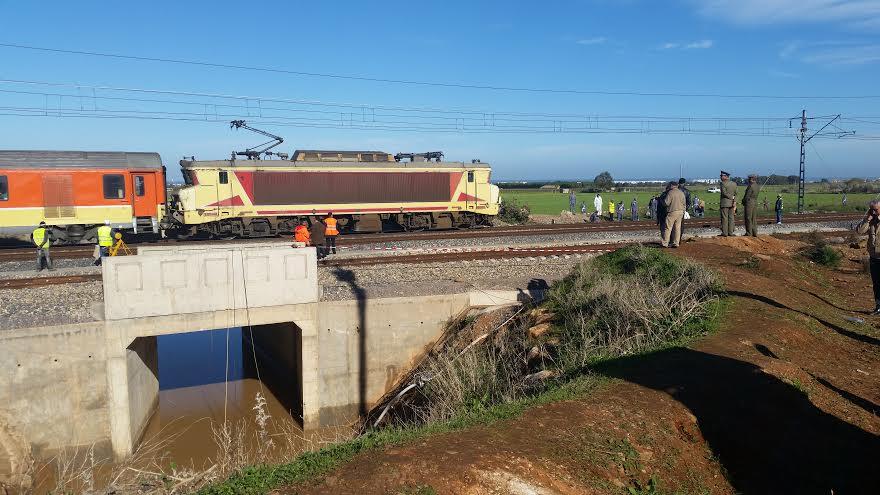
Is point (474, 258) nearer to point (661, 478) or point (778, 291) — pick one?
point (778, 291)

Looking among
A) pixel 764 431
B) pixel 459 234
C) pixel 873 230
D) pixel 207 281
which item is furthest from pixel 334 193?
pixel 764 431

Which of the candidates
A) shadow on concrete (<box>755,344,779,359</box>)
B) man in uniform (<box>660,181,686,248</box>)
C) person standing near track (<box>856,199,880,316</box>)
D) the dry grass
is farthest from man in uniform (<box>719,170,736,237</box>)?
shadow on concrete (<box>755,344,779,359</box>)

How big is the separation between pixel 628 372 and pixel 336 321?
7.46 meters

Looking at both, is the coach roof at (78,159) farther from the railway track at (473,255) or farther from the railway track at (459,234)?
the railway track at (473,255)

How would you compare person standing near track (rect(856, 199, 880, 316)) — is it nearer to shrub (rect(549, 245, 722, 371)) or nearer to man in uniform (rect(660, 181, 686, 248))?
shrub (rect(549, 245, 722, 371))

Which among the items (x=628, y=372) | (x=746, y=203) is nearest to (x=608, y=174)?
(x=746, y=203)

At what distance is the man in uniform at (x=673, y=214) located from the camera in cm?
1472

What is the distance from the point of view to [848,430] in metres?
6.27

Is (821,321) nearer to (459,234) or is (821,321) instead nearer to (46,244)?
(459,234)

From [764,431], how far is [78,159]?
21138 millimetres

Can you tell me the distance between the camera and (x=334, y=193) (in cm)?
2419

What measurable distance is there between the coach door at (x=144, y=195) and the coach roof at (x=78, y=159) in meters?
0.33

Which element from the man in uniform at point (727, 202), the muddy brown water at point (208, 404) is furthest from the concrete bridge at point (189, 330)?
the man in uniform at point (727, 202)

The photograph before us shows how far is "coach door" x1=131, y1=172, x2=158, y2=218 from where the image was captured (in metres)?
21.3
